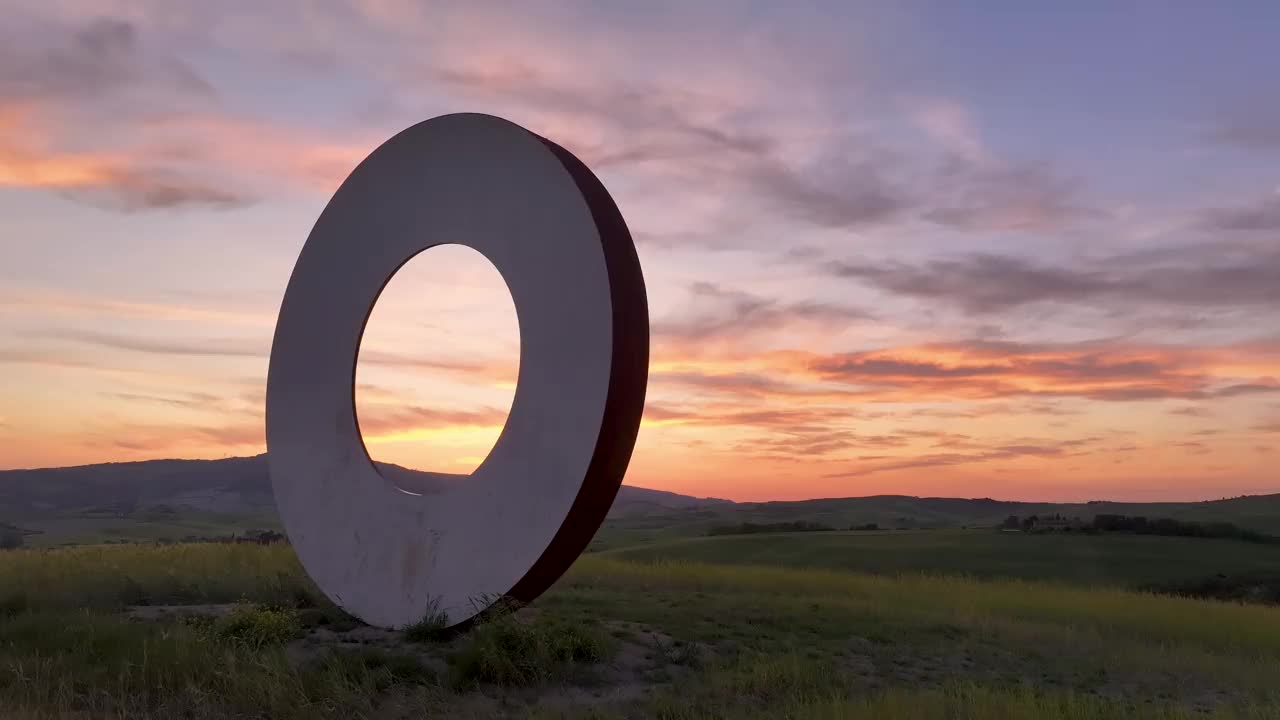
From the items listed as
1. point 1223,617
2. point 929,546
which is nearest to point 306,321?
point 1223,617

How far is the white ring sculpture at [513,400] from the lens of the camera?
9445 mm

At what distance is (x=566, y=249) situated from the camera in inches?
389

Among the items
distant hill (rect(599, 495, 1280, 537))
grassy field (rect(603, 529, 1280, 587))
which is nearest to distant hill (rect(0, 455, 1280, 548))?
distant hill (rect(599, 495, 1280, 537))

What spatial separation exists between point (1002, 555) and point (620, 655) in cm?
2081

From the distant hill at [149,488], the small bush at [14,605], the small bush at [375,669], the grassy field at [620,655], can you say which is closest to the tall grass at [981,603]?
the grassy field at [620,655]

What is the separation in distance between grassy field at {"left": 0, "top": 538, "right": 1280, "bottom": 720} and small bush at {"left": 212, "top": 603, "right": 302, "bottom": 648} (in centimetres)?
3

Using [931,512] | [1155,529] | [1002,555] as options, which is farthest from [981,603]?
[931,512]

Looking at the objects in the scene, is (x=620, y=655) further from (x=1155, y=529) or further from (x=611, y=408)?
(x=1155, y=529)

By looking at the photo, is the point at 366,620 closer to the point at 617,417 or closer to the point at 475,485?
the point at 475,485

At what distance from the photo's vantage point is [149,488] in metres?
106

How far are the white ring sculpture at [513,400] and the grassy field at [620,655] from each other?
64 centimetres

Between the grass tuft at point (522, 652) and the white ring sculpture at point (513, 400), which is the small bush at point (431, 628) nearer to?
the white ring sculpture at point (513, 400)

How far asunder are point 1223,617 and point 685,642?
820cm

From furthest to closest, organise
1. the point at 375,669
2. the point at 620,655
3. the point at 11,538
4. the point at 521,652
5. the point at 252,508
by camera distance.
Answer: the point at 252,508
the point at 11,538
the point at 620,655
the point at 521,652
the point at 375,669
